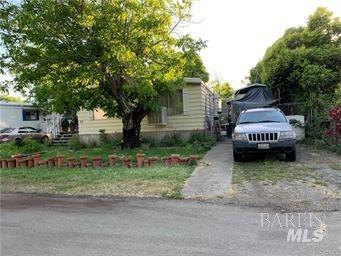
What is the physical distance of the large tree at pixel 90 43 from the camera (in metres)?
10.8

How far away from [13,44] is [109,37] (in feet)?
9.94

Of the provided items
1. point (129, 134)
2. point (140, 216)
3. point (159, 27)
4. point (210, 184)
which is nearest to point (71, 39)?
point (159, 27)

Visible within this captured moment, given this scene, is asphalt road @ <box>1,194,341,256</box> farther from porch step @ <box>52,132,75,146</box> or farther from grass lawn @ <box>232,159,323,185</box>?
porch step @ <box>52,132,75,146</box>

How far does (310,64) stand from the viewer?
63.7 ft

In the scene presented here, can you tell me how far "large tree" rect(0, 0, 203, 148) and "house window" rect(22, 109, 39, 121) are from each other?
1869 centimetres

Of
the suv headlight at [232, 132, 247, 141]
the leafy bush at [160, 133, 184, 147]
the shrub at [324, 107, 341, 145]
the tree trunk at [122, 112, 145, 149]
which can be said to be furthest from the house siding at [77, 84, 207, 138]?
the suv headlight at [232, 132, 247, 141]

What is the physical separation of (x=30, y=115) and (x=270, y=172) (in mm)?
26060

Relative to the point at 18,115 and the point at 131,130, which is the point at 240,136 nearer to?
the point at 131,130

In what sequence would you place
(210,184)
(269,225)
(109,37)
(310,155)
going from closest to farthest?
1. (269,225)
2. (210,184)
3. (109,37)
4. (310,155)

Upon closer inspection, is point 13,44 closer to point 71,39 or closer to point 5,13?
point 5,13

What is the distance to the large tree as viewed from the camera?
10.8 metres

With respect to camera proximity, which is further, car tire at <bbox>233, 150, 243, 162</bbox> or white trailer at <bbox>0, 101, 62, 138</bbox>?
white trailer at <bbox>0, 101, 62, 138</bbox>

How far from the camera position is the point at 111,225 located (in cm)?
557

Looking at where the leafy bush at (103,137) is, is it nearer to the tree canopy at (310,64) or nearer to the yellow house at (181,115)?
the yellow house at (181,115)
